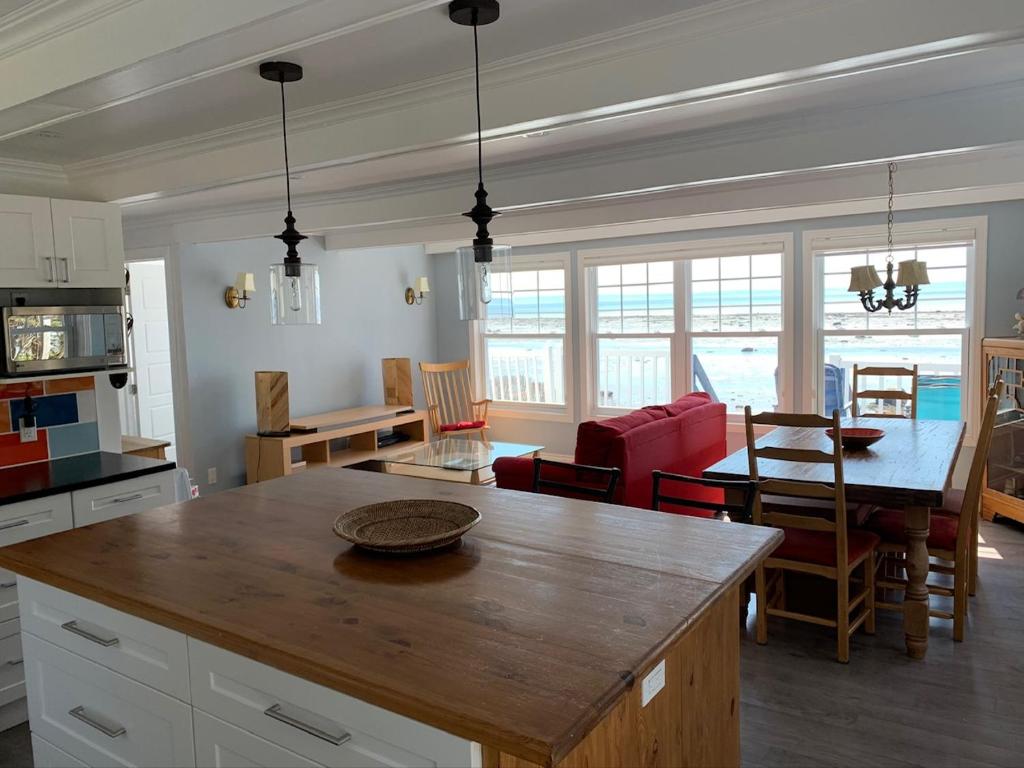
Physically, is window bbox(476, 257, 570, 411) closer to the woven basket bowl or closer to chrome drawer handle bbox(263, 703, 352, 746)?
the woven basket bowl

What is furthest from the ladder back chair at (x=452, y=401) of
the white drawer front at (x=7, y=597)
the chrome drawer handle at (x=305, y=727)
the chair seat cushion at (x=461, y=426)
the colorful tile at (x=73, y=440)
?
the chrome drawer handle at (x=305, y=727)

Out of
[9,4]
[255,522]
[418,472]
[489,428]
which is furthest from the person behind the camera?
[489,428]

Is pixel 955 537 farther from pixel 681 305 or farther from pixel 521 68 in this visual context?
pixel 681 305

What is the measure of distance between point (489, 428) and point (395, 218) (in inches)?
148

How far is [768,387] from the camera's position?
6.70 meters

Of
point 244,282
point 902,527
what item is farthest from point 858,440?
point 244,282

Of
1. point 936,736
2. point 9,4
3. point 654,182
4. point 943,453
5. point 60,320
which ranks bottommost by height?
point 936,736

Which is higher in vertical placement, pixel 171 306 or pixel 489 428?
pixel 171 306

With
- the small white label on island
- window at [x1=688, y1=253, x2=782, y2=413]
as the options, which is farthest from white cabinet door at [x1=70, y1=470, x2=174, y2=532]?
window at [x1=688, y1=253, x2=782, y2=413]

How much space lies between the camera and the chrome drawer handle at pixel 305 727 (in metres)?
1.37

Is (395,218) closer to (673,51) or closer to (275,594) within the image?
(673,51)

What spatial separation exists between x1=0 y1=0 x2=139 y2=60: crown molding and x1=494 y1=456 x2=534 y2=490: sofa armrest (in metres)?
2.92

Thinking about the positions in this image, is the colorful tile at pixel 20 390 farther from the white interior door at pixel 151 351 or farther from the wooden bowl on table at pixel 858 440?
the wooden bowl on table at pixel 858 440

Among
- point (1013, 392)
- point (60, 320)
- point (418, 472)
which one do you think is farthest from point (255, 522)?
point (1013, 392)
